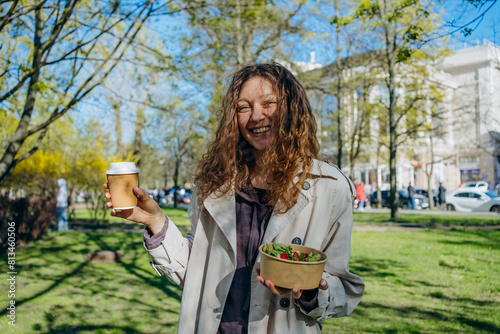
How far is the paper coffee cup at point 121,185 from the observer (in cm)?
178

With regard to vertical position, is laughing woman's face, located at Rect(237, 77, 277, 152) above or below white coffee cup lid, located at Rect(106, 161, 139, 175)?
above

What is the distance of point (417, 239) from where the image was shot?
11.1 metres

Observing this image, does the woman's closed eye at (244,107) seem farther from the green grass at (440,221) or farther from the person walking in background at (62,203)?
the green grass at (440,221)

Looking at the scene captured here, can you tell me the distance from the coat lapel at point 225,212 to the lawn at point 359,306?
3.37 meters

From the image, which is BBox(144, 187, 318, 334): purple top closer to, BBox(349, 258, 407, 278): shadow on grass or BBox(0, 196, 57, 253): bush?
BBox(349, 258, 407, 278): shadow on grass

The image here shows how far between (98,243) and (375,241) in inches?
287

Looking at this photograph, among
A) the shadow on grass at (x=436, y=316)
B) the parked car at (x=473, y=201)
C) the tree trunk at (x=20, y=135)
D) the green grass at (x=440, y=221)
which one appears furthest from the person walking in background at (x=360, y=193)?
the tree trunk at (x=20, y=135)

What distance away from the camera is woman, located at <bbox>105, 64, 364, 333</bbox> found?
66.7 inches

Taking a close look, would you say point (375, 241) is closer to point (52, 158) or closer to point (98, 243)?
point (98, 243)

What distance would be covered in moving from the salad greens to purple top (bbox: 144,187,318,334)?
0.63ft

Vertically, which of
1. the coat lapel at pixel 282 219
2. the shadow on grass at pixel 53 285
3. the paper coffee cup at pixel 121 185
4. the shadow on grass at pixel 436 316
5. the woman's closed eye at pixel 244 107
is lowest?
the shadow on grass at pixel 436 316

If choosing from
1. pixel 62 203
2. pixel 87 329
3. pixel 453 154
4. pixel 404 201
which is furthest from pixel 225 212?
pixel 453 154

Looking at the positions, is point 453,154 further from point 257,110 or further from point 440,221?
point 257,110

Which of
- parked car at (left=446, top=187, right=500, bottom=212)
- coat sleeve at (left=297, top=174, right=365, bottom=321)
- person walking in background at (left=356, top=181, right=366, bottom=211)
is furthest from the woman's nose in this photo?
parked car at (left=446, top=187, right=500, bottom=212)
